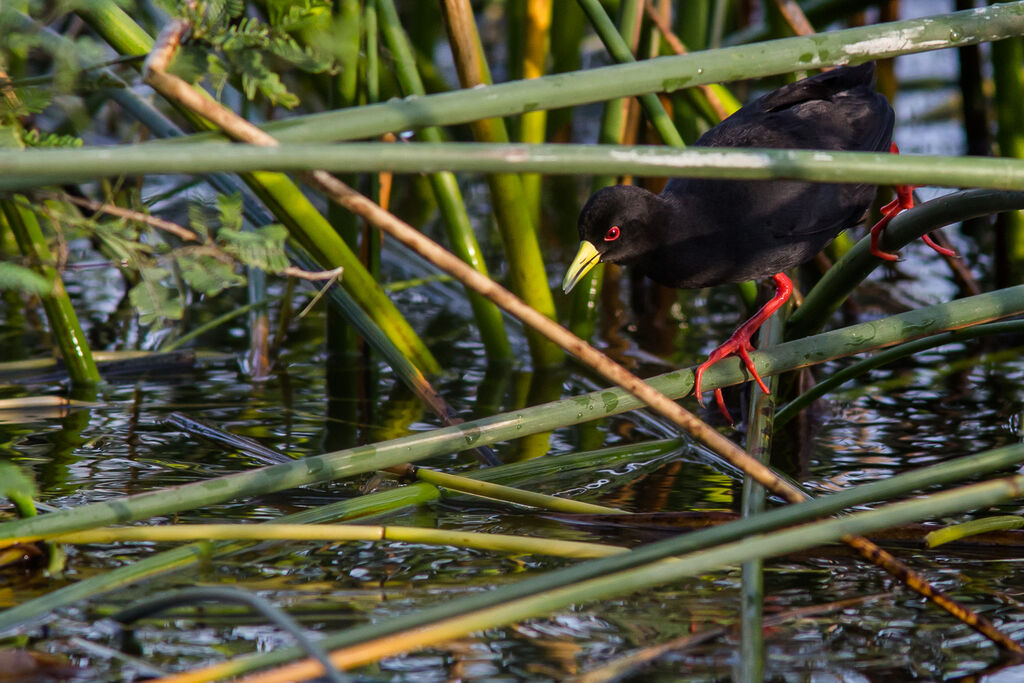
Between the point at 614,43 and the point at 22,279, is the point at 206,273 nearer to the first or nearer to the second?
the point at 22,279

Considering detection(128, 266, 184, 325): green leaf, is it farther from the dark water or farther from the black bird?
the black bird

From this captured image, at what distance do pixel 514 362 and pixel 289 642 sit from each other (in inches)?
74.7

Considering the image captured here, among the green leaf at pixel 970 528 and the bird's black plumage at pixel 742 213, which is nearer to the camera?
the green leaf at pixel 970 528

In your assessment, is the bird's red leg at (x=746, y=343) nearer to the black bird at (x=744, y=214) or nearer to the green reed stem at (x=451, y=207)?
the black bird at (x=744, y=214)

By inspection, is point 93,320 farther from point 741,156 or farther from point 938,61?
point 938,61

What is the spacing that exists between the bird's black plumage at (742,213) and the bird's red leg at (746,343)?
92mm

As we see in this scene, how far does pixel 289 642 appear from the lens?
1.73 meters

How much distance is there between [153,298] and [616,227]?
1234 millimetres

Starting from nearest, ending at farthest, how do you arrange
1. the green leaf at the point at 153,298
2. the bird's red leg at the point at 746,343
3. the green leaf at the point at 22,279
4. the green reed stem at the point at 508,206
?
1. the green leaf at the point at 22,279
2. the green leaf at the point at 153,298
3. the bird's red leg at the point at 746,343
4. the green reed stem at the point at 508,206

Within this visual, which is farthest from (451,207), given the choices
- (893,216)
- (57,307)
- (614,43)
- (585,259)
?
(893,216)

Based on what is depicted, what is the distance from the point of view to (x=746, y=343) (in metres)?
2.40

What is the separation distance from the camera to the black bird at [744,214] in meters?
2.58

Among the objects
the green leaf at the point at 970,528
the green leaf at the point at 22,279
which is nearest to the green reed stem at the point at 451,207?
the green leaf at the point at 22,279

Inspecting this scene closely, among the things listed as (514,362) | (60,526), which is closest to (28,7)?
(60,526)
